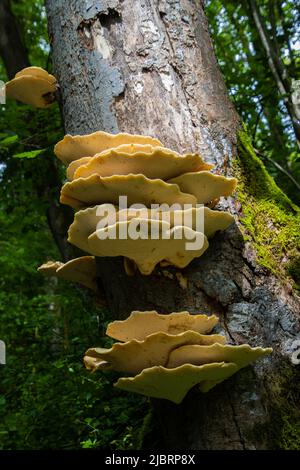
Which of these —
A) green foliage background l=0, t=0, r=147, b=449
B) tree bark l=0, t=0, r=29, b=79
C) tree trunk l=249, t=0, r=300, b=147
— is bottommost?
green foliage background l=0, t=0, r=147, b=449

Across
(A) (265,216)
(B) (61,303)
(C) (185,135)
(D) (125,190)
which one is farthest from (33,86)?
(B) (61,303)

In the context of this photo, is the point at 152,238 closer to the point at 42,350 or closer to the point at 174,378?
the point at 174,378

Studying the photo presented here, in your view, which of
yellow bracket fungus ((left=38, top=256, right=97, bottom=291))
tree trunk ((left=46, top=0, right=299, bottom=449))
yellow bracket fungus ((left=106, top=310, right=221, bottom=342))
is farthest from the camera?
yellow bracket fungus ((left=38, top=256, right=97, bottom=291))

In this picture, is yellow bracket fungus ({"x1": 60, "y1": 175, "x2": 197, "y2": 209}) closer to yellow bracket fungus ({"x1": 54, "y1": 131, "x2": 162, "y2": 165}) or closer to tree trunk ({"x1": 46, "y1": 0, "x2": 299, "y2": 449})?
yellow bracket fungus ({"x1": 54, "y1": 131, "x2": 162, "y2": 165})

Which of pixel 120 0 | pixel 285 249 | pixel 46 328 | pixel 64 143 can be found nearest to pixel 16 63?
pixel 46 328

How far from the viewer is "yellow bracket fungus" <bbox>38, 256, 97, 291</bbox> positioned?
2336mm

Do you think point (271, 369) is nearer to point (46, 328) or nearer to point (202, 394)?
point (202, 394)

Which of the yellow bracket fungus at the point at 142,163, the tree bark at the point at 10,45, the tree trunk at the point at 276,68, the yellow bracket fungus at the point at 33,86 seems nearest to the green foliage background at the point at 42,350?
the yellow bracket fungus at the point at 33,86

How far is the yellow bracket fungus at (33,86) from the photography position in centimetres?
273

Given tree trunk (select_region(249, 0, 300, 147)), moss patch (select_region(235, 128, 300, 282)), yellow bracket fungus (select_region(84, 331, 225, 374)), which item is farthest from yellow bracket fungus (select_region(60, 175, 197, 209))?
tree trunk (select_region(249, 0, 300, 147))

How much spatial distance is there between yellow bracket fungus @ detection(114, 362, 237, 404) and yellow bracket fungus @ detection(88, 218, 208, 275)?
1.62 feet

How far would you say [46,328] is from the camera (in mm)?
7254

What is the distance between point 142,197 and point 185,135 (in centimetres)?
54

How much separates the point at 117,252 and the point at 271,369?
2.76ft
